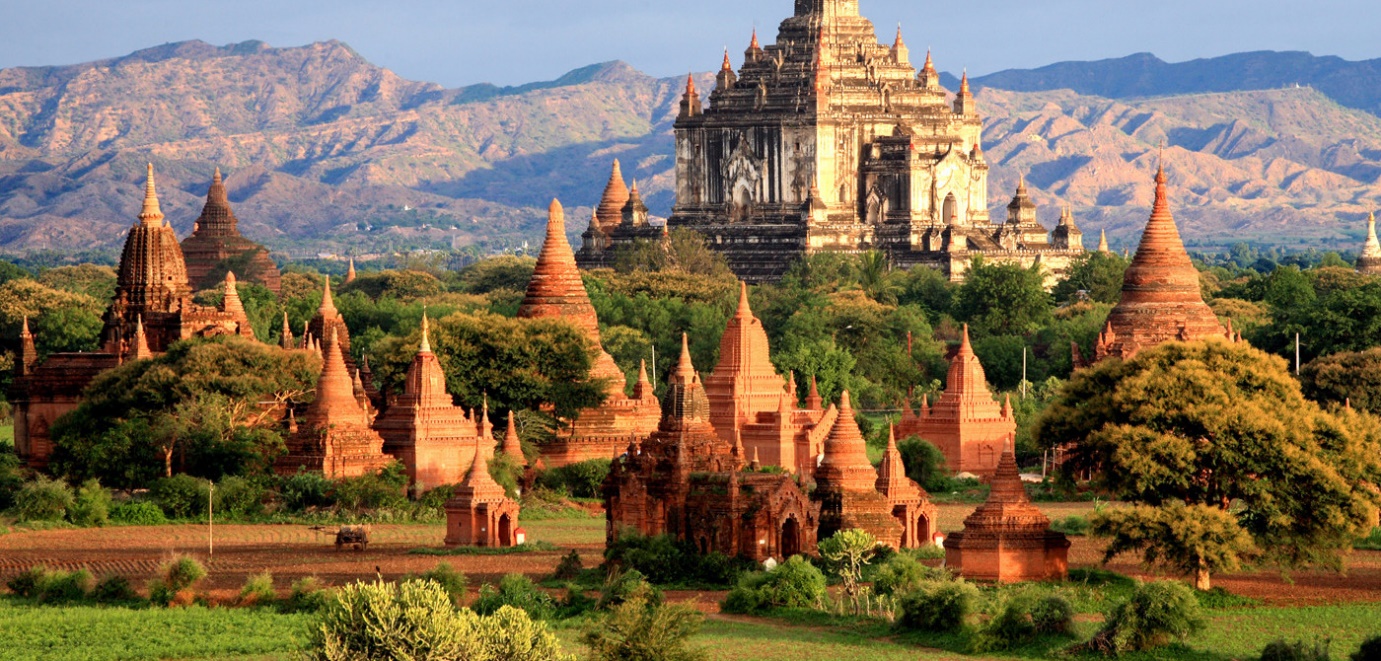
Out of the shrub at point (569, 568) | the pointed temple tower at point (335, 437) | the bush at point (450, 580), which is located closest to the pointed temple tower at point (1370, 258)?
the pointed temple tower at point (335, 437)

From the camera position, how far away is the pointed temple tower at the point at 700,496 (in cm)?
4912

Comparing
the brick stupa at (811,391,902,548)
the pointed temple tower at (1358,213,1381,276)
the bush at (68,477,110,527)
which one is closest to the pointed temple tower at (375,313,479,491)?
the bush at (68,477,110,527)

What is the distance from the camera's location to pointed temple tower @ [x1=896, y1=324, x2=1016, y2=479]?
218 ft

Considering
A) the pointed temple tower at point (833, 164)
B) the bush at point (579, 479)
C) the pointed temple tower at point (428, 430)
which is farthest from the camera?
the pointed temple tower at point (833, 164)

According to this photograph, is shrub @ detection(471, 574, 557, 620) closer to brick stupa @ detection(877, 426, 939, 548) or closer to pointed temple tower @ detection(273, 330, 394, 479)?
brick stupa @ detection(877, 426, 939, 548)

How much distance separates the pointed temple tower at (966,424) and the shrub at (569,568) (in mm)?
18584

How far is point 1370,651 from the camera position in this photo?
37.6 metres

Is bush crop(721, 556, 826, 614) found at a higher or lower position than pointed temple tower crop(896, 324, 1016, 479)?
lower

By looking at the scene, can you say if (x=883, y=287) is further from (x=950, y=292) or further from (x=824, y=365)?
(x=824, y=365)

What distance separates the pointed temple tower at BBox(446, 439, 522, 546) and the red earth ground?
2.01 feet

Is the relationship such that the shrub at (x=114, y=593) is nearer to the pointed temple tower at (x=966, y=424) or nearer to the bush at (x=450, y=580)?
the bush at (x=450, y=580)

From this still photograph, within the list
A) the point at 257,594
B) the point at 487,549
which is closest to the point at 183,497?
the point at 487,549

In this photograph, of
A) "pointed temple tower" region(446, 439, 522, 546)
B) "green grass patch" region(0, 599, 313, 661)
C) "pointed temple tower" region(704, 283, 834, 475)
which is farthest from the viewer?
"pointed temple tower" region(704, 283, 834, 475)

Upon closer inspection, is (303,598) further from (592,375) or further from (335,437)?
(592,375)
